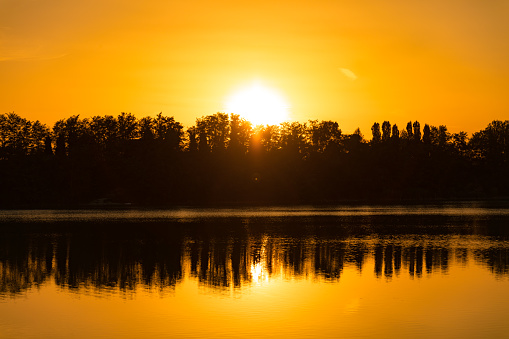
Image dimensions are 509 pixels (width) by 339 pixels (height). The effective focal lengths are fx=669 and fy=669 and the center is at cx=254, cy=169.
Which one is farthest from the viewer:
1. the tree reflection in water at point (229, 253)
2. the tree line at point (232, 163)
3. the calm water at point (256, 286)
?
the tree line at point (232, 163)

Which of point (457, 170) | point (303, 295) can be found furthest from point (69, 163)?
point (303, 295)

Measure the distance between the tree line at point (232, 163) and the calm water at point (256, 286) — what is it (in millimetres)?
90541

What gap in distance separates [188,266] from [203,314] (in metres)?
13.7

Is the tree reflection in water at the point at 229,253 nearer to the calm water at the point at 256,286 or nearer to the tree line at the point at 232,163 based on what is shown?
the calm water at the point at 256,286

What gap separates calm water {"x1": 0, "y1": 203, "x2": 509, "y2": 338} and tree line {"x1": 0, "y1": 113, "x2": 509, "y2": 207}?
9054 cm

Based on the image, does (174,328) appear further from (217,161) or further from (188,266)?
(217,161)

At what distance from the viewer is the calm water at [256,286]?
22.5 meters

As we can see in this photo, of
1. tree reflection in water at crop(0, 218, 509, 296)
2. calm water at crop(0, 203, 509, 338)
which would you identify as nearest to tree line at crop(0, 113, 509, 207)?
tree reflection in water at crop(0, 218, 509, 296)

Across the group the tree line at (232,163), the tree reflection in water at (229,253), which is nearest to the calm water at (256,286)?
the tree reflection in water at (229,253)

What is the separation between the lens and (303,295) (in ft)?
93.7

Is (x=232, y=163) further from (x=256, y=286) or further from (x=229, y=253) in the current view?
(x=256, y=286)

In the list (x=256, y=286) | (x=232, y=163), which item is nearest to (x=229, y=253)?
(x=256, y=286)

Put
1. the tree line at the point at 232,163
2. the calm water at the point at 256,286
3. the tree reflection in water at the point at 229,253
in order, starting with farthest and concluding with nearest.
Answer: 1. the tree line at the point at 232,163
2. the tree reflection in water at the point at 229,253
3. the calm water at the point at 256,286

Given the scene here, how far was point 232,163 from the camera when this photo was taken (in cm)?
15925
